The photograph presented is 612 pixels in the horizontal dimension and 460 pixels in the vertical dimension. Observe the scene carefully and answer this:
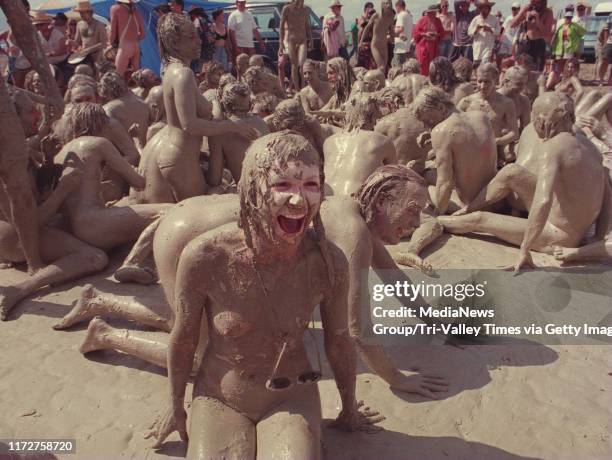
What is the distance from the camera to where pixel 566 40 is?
39.6ft

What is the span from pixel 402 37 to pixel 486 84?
6.34m

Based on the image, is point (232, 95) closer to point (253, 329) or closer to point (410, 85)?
point (253, 329)

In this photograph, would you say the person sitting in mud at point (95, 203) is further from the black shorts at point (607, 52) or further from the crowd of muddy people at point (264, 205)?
the black shorts at point (607, 52)

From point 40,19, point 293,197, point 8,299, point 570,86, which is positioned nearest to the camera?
point 293,197

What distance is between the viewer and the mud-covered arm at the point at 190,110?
5176mm

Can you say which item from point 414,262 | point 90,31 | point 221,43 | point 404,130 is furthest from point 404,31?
point 414,262

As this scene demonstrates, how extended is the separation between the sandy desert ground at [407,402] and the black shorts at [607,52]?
11454 mm

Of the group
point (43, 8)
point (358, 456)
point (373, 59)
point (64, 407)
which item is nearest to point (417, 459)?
point (358, 456)

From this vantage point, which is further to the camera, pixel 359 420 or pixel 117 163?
pixel 117 163

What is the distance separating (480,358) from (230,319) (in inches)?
86.8

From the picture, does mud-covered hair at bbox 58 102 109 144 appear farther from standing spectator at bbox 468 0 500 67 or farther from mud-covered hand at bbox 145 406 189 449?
standing spectator at bbox 468 0 500 67

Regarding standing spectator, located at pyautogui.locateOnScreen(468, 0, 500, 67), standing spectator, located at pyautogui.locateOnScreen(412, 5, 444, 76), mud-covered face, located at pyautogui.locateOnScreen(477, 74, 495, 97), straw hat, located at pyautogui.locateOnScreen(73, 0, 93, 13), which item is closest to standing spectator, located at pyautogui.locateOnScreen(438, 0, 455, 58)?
standing spectator, located at pyautogui.locateOnScreen(412, 5, 444, 76)

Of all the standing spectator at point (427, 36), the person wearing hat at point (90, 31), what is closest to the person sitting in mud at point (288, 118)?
the person wearing hat at point (90, 31)

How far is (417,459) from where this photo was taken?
293 cm
